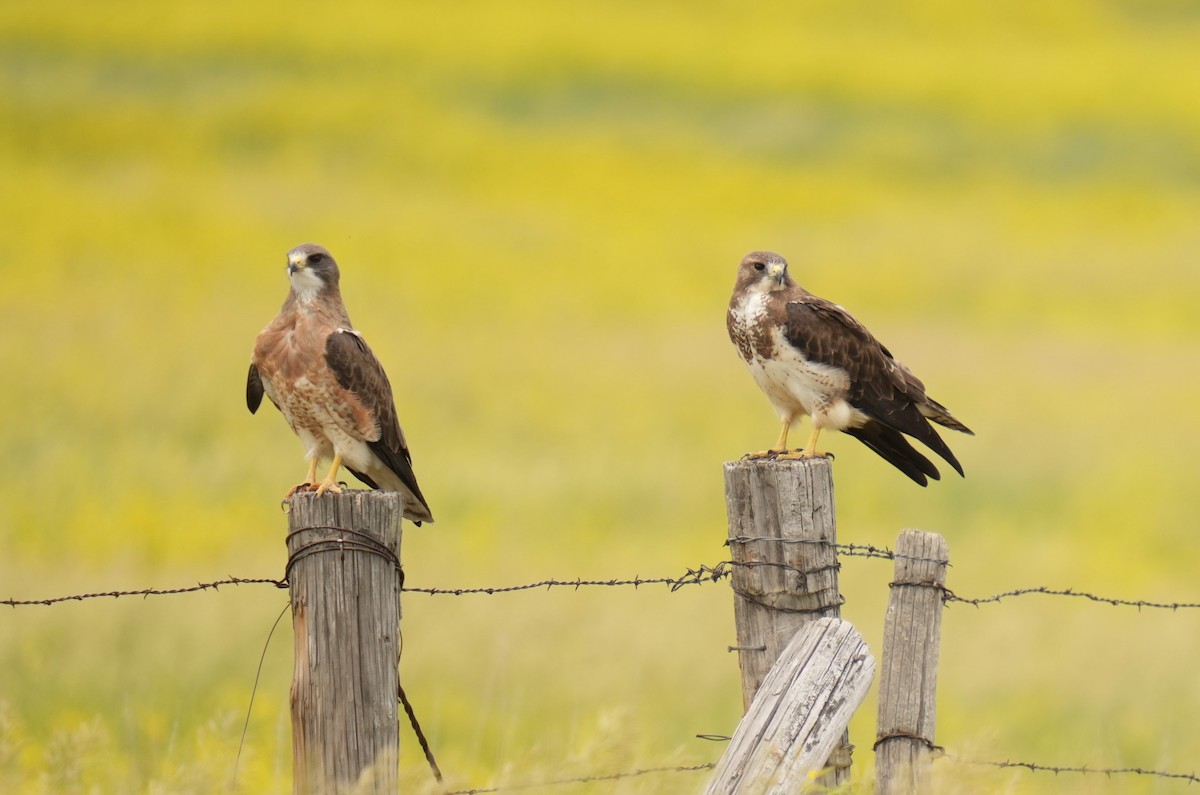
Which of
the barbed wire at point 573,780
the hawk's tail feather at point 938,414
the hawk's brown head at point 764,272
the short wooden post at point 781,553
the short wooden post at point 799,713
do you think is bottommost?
the barbed wire at point 573,780

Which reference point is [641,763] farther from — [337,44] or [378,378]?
[337,44]

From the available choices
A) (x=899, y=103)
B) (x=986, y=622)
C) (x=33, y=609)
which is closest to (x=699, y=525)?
(x=986, y=622)

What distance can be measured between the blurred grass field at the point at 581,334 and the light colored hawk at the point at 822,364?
135 centimetres

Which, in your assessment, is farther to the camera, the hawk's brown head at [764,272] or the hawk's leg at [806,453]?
the hawk's brown head at [764,272]

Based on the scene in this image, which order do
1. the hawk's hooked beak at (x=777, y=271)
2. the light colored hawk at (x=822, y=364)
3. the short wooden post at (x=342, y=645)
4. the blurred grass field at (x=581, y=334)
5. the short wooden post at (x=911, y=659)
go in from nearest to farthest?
the short wooden post at (x=342, y=645) < the short wooden post at (x=911, y=659) < the light colored hawk at (x=822, y=364) < the hawk's hooked beak at (x=777, y=271) < the blurred grass field at (x=581, y=334)

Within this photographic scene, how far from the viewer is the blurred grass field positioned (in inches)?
324

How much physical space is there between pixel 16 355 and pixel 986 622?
9129 mm

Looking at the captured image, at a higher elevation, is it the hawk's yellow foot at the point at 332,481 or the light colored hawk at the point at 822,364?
the light colored hawk at the point at 822,364

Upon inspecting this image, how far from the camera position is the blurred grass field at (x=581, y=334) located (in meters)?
8.24

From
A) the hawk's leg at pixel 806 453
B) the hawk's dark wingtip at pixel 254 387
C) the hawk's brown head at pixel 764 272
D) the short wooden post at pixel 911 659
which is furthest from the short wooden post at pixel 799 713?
the hawk's dark wingtip at pixel 254 387

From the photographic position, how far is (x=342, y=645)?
143 inches

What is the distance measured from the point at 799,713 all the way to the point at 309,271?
7.41ft

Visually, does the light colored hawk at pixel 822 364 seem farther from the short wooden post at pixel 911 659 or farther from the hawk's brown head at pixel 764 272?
the short wooden post at pixel 911 659

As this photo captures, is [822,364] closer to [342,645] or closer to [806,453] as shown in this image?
[806,453]
